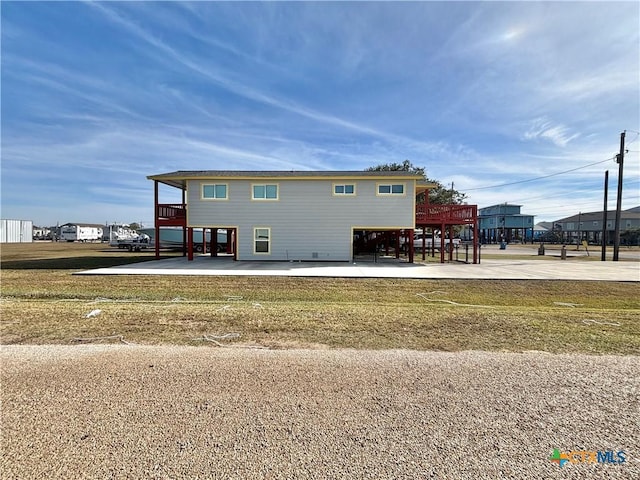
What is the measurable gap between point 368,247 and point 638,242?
5321 centimetres

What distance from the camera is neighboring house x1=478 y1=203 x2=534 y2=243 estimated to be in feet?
237

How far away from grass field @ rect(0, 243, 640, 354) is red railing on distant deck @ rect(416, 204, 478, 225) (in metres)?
7.27

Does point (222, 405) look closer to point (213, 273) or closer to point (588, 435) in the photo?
point (588, 435)

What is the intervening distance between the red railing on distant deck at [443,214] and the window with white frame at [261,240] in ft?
28.3

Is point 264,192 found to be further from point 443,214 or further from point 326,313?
point 326,313

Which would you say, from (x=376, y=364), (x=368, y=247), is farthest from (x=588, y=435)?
(x=368, y=247)

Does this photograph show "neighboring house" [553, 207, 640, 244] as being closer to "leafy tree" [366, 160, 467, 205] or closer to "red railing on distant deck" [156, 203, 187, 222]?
"leafy tree" [366, 160, 467, 205]

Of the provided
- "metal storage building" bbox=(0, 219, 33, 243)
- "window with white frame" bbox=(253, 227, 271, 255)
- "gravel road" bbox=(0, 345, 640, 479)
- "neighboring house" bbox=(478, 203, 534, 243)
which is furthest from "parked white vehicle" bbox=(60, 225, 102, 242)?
"neighboring house" bbox=(478, 203, 534, 243)

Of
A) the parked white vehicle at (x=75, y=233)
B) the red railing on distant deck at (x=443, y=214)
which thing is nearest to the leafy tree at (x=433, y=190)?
the red railing on distant deck at (x=443, y=214)

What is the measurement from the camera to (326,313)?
6.51m

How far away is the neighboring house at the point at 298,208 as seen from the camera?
17.0 metres

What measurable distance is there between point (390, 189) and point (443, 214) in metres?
3.74

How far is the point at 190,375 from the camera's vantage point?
350cm

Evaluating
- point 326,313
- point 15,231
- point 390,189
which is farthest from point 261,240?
point 15,231
